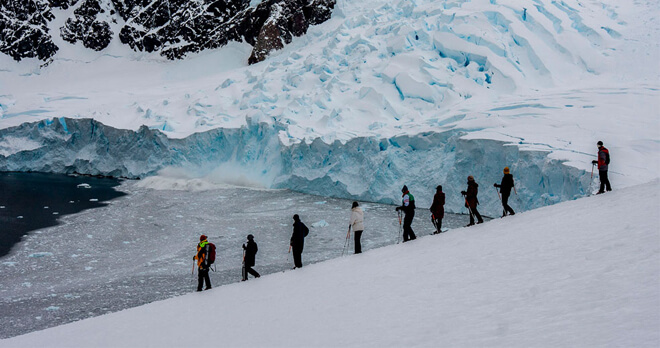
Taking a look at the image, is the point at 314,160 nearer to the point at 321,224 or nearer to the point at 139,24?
the point at 321,224

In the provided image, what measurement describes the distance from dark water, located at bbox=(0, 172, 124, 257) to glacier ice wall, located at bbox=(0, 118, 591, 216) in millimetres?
1056

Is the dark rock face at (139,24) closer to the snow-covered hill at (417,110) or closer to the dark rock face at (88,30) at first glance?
the dark rock face at (88,30)

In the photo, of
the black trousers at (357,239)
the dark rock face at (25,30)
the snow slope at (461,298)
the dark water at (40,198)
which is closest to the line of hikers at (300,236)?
the black trousers at (357,239)

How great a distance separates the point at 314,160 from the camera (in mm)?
16781

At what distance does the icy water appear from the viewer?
835 centimetres

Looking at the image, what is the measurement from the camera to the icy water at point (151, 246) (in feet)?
27.4

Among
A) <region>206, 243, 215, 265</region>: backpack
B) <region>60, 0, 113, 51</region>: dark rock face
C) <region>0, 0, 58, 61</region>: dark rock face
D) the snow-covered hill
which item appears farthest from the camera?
<region>60, 0, 113, 51</region>: dark rock face

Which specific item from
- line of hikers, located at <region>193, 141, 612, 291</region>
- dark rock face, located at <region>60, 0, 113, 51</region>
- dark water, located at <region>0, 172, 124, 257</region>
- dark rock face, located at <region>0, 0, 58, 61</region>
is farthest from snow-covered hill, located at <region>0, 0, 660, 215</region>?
dark rock face, located at <region>0, 0, 58, 61</region>

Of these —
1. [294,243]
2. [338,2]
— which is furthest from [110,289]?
[338,2]

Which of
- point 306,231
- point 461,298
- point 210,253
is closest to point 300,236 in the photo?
point 306,231

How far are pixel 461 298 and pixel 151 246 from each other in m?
9.25

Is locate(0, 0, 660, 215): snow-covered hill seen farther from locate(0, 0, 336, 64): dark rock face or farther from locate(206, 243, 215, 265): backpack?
locate(206, 243, 215, 265): backpack

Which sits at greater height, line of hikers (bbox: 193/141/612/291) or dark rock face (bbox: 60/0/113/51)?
dark rock face (bbox: 60/0/113/51)

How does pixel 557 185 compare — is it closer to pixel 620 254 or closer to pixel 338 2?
pixel 620 254
